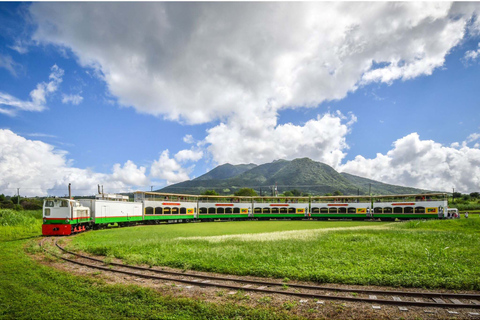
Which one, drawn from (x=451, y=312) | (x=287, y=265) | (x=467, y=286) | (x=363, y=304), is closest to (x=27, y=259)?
Result: (x=287, y=265)

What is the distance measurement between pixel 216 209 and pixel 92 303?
4592 centimetres

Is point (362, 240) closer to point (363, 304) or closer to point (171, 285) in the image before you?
point (363, 304)

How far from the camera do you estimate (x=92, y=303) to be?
8867 mm

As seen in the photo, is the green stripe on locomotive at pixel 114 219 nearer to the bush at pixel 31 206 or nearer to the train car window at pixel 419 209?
the train car window at pixel 419 209

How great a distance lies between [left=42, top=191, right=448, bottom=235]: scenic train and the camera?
86.4 feet

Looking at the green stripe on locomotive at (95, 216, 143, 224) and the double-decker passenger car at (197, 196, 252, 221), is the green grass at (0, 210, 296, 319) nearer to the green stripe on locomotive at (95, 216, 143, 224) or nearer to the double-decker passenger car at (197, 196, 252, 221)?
the green stripe on locomotive at (95, 216, 143, 224)

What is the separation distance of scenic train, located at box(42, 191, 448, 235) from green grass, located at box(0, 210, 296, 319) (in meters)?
15.5

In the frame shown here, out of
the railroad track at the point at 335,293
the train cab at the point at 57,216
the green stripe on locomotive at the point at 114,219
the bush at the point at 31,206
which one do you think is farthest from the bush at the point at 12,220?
the bush at the point at 31,206

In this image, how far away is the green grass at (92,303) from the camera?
8016mm

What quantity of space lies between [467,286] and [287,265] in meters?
6.91

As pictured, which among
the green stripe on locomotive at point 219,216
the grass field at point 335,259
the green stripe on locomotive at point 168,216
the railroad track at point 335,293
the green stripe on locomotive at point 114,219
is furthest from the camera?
the green stripe on locomotive at point 219,216

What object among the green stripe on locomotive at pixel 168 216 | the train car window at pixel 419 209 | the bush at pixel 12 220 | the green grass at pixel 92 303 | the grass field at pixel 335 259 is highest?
the green grass at pixel 92 303

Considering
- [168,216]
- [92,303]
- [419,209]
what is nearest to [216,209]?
[168,216]

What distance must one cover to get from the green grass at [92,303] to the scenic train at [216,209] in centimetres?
1549
